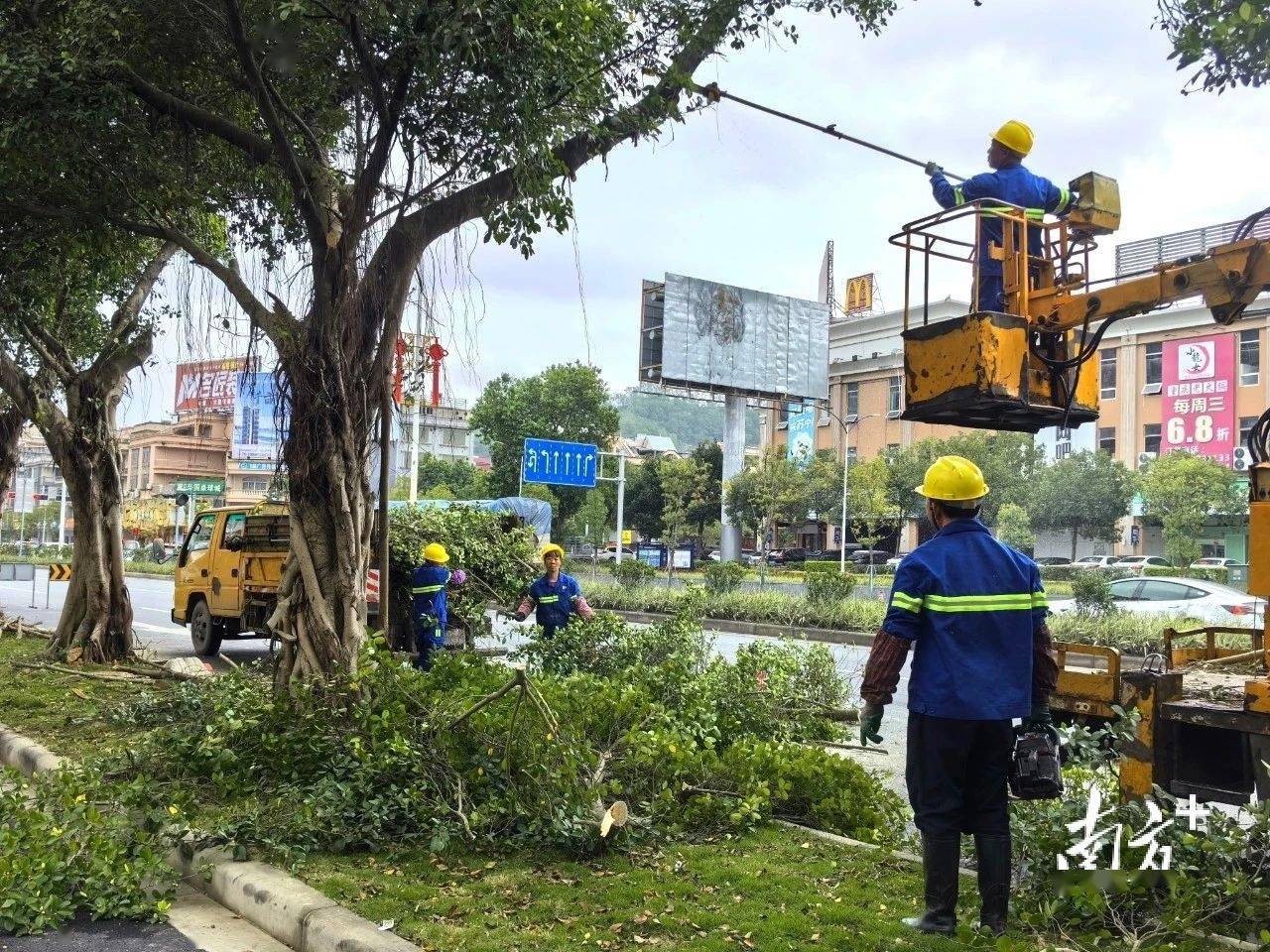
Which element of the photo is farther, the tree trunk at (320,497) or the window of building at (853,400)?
the window of building at (853,400)

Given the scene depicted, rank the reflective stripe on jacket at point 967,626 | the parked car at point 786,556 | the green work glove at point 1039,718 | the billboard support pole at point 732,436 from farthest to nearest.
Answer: the parked car at point 786,556 → the billboard support pole at point 732,436 → the green work glove at point 1039,718 → the reflective stripe on jacket at point 967,626

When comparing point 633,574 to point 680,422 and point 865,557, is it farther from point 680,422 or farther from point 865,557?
point 680,422

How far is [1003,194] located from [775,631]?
17342 mm

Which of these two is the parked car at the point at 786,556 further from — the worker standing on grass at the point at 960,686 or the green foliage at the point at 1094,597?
the worker standing on grass at the point at 960,686

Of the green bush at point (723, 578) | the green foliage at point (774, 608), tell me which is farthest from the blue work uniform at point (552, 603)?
the green bush at point (723, 578)

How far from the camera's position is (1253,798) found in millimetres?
4578

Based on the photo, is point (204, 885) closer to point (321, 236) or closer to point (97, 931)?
point (97, 931)

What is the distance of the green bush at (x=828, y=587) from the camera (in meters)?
22.9

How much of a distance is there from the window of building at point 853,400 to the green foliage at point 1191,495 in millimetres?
25235

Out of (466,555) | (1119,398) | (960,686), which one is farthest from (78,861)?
(1119,398)

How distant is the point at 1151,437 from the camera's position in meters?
53.1

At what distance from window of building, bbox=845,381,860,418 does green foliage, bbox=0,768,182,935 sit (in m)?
64.9

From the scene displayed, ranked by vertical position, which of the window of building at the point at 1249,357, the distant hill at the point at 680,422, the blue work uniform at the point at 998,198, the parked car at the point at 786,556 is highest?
the distant hill at the point at 680,422

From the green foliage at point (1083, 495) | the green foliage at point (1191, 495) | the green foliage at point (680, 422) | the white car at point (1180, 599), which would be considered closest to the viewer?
the white car at point (1180, 599)
